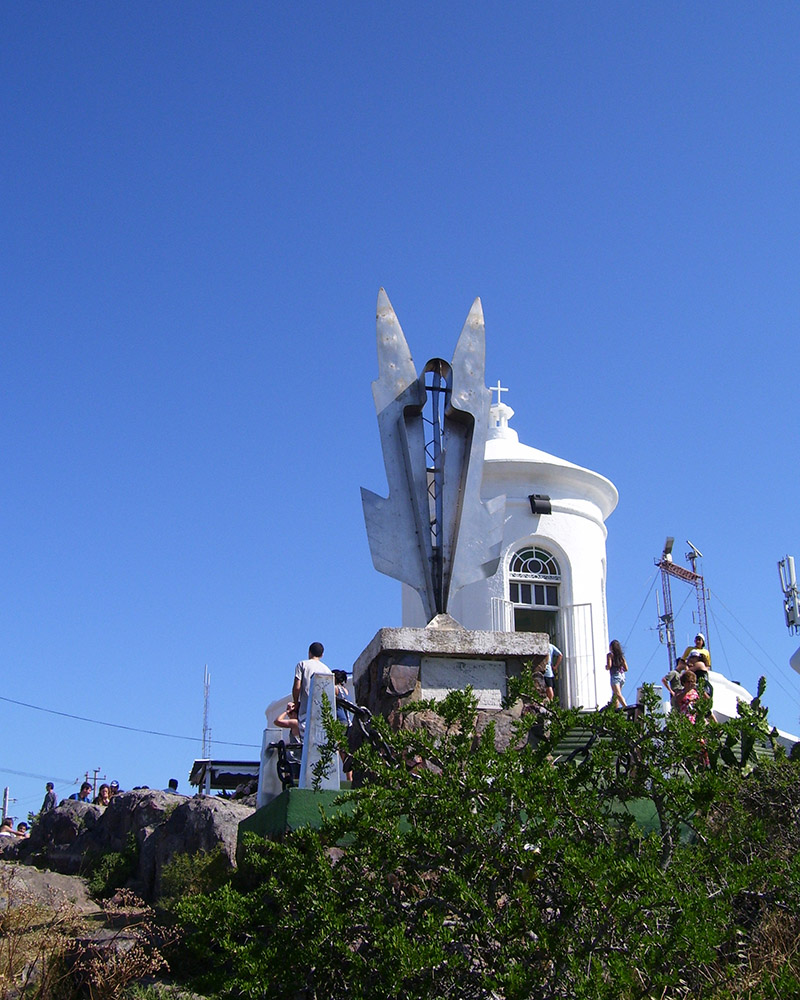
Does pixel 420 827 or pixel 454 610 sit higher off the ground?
pixel 454 610

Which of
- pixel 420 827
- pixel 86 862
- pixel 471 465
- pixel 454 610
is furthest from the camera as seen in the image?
pixel 454 610

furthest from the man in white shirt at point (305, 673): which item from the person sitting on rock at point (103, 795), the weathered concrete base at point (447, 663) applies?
the person sitting on rock at point (103, 795)

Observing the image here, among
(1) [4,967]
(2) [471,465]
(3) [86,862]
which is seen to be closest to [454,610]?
(3) [86,862]

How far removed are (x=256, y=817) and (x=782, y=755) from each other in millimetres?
3264

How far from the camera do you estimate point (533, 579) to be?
15.3 meters

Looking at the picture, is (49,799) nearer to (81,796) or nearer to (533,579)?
(81,796)

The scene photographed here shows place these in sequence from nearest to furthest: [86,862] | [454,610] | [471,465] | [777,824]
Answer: [777,824] → [471,465] → [86,862] → [454,610]

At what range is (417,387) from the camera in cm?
862

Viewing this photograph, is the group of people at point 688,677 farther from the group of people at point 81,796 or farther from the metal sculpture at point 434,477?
the group of people at point 81,796

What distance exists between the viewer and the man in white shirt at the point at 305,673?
7.36m

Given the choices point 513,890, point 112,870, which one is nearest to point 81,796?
point 112,870

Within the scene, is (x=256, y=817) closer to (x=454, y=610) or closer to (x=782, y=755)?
(x=782, y=755)

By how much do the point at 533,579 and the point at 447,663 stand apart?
8.03 m

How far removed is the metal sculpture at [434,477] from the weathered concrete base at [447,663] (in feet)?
1.99
